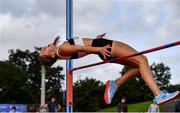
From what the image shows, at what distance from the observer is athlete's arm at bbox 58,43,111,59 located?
486 cm

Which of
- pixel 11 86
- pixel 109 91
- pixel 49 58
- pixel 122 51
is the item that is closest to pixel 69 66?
pixel 49 58

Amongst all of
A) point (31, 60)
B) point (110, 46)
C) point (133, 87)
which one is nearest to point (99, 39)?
point (110, 46)

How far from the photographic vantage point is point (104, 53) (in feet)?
16.0

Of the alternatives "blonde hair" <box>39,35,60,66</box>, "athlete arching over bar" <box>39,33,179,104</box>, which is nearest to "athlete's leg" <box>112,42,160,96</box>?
"athlete arching over bar" <box>39,33,179,104</box>

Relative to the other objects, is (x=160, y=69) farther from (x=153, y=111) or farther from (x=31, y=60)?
(x=153, y=111)

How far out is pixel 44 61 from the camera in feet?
17.9

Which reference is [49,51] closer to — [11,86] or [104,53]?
[104,53]

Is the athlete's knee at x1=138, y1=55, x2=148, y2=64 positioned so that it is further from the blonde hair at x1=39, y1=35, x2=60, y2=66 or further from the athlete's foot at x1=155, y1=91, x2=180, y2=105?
the blonde hair at x1=39, y1=35, x2=60, y2=66

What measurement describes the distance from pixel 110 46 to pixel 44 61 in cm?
87

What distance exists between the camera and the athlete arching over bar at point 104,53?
484cm

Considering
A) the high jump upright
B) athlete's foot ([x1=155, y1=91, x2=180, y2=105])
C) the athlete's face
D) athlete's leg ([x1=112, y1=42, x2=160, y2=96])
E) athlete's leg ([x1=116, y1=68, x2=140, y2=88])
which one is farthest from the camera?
the high jump upright

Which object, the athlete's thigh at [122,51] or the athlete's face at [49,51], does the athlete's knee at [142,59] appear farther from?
the athlete's face at [49,51]

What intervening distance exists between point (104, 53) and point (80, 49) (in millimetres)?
257

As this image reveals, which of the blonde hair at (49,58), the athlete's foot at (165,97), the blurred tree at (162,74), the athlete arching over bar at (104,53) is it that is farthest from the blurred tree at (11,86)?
the athlete's foot at (165,97)
